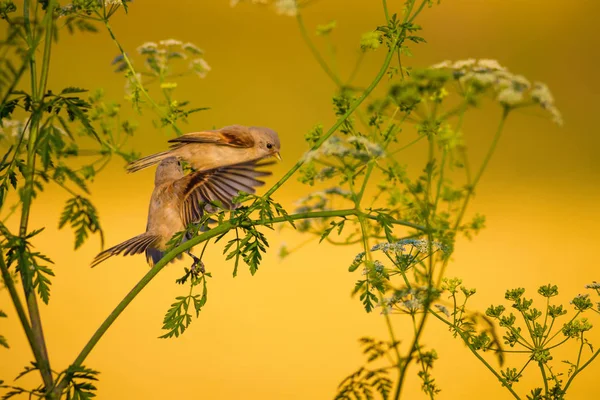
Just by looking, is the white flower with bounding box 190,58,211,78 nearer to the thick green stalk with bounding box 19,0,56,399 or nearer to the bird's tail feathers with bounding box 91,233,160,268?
the bird's tail feathers with bounding box 91,233,160,268

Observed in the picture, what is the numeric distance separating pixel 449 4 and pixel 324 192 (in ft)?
35.4

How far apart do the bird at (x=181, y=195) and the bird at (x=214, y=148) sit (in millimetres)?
46

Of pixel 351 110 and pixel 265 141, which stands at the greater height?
pixel 265 141

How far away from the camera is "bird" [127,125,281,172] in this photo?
98.2 inches

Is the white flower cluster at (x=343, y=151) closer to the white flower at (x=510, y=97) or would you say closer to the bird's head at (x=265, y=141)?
the white flower at (x=510, y=97)

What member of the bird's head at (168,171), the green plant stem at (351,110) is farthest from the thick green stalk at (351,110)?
the bird's head at (168,171)

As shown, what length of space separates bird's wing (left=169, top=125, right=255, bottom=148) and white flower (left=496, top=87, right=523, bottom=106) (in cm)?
108

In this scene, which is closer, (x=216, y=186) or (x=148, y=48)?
(x=216, y=186)

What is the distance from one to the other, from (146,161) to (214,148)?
239mm

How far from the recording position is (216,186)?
7.41 feet

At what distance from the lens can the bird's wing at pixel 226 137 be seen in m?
2.52

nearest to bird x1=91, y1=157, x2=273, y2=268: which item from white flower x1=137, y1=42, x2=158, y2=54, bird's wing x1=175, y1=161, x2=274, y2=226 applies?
bird's wing x1=175, y1=161, x2=274, y2=226

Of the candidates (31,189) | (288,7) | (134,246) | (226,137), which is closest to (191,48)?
(226,137)

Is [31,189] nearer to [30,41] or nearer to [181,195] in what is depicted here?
[30,41]
